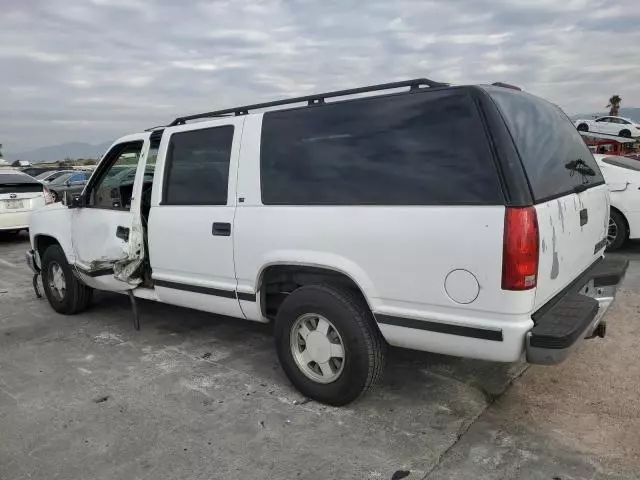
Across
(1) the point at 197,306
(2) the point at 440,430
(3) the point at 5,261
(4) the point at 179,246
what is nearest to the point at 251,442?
(2) the point at 440,430

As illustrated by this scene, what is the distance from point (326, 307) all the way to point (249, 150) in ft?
4.17

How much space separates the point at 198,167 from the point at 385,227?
1.83 metres

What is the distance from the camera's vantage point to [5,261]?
9.62 m

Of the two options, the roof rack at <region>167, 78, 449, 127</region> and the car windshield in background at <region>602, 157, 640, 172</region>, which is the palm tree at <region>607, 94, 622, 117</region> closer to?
the car windshield in background at <region>602, 157, 640, 172</region>

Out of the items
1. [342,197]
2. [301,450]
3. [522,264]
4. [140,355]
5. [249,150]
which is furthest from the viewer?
[140,355]

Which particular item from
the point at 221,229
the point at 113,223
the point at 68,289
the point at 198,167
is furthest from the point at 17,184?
the point at 221,229

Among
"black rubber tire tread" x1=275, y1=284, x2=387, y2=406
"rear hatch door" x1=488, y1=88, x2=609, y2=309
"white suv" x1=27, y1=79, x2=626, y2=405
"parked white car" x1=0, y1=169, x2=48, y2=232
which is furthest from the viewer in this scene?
"parked white car" x1=0, y1=169, x2=48, y2=232

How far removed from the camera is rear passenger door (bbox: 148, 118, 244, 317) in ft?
13.1

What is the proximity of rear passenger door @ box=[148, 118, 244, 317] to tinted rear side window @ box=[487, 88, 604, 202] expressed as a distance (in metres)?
1.89

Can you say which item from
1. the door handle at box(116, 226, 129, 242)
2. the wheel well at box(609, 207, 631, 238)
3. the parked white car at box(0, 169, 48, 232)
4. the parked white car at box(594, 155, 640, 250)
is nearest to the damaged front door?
the door handle at box(116, 226, 129, 242)

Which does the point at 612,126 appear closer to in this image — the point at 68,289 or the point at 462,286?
the point at 68,289

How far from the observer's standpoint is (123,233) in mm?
4824

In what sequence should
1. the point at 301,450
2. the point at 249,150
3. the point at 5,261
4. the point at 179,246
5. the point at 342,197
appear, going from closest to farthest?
the point at 301,450, the point at 342,197, the point at 249,150, the point at 179,246, the point at 5,261

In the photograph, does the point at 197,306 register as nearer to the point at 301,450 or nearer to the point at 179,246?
the point at 179,246
